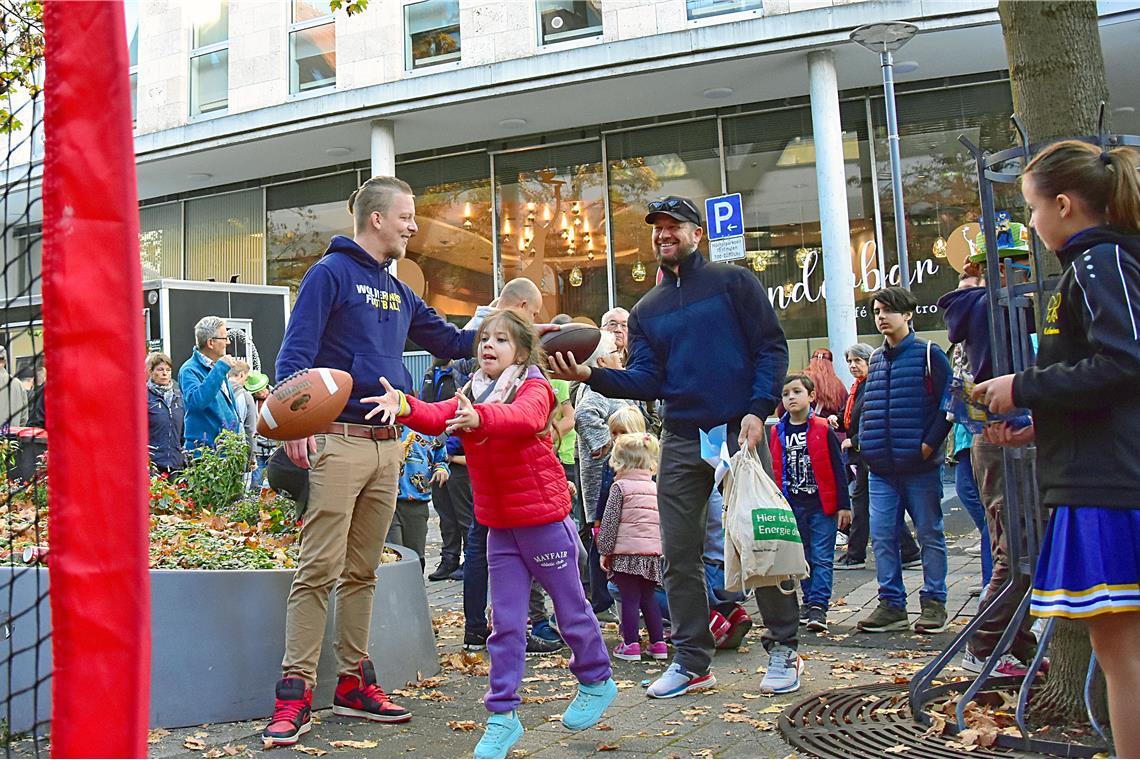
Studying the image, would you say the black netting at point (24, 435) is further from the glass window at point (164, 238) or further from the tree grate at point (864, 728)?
the glass window at point (164, 238)

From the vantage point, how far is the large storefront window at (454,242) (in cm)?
1969

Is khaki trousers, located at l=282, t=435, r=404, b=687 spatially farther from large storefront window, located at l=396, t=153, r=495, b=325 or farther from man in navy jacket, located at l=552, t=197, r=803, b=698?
large storefront window, located at l=396, t=153, r=495, b=325

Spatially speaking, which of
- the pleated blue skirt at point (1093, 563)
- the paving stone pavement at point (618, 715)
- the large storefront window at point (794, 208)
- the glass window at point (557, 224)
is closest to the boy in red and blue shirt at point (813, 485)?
the paving stone pavement at point (618, 715)

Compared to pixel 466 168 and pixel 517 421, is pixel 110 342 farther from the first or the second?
pixel 466 168

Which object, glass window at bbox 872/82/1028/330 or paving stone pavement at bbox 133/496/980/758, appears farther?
glass window at bbox 872/82/1028/330

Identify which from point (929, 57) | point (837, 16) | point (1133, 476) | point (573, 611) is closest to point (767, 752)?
point (573, 611)

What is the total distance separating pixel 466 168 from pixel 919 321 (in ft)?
27.8

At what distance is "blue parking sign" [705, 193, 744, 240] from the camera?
1257 centimetres

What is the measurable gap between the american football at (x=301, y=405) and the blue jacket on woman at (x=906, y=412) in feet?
13.7

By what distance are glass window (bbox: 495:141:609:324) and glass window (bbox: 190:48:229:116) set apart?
17.8ft

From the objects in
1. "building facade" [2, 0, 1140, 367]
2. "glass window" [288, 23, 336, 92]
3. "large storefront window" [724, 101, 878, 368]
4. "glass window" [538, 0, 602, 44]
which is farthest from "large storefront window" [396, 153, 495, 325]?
"large storefront window" [724, 101, 878, 368]

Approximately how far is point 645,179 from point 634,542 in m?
13.1

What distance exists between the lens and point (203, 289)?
14680 mm

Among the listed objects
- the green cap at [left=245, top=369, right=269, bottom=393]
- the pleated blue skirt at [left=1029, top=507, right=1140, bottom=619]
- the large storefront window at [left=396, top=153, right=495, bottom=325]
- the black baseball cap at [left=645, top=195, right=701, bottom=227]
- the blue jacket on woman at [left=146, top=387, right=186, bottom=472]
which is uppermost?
the large storefront window at [left=396, top=153, right=495, bottom=325]
